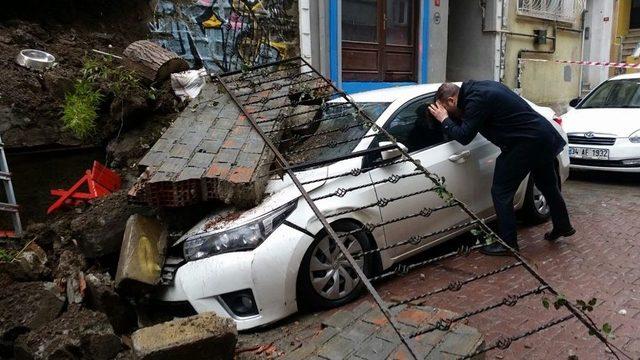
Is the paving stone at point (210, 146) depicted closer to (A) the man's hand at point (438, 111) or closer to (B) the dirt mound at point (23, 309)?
(B) the dirt mound at point (23, 309)

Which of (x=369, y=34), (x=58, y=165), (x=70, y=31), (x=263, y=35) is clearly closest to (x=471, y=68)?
(x=369, y=34)

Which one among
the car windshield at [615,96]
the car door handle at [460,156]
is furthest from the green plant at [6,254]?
the car windshield at [615,96]

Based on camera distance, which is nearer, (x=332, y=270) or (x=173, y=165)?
(x=332, y=270)

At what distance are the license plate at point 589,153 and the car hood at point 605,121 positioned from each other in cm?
25

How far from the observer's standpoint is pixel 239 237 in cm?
328

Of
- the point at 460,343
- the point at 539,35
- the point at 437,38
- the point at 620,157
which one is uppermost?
the point at 539,35

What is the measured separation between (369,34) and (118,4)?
4.79 meters

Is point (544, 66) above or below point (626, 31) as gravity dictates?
below

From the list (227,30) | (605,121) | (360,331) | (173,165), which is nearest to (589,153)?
(605,121)

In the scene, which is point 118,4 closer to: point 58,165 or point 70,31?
point 70,31

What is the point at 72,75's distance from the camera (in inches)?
208

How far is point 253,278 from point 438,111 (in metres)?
2.07

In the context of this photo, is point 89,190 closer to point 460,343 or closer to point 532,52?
point 460,343

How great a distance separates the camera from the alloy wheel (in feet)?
11.3
